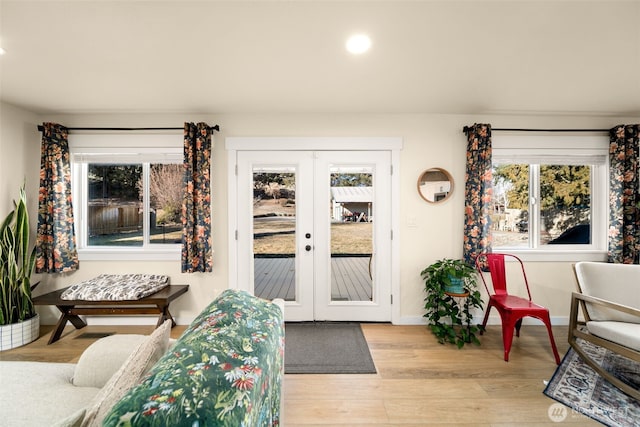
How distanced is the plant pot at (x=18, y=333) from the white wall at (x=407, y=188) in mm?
426

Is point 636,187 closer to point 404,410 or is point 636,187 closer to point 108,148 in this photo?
point 404,410

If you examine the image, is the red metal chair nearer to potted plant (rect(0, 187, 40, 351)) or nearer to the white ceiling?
the white ceiling

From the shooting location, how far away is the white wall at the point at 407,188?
A: 118 inches

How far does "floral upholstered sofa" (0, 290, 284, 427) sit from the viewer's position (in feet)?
1.93

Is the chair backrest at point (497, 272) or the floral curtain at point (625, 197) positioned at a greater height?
the floral curtain at point (625, 197)

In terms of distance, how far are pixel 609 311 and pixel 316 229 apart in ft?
8.58

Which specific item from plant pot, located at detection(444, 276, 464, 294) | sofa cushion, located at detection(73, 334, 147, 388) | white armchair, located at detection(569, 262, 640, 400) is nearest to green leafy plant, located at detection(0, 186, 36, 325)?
sofa cushion, located at detection(73, 334, 147, 388)

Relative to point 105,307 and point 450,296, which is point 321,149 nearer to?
point 450,296

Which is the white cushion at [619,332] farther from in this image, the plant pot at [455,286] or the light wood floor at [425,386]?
the plant pot at [455,286]

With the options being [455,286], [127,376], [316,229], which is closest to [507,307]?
[455,286]

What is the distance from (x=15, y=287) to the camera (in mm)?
2584

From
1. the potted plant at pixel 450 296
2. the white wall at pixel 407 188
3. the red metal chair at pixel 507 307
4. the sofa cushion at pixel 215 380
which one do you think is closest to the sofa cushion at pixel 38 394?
the sofa cushion at pixel 215 380

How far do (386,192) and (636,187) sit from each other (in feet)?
8.66

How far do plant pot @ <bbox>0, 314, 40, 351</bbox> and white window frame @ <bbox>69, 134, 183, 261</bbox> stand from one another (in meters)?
0.71
